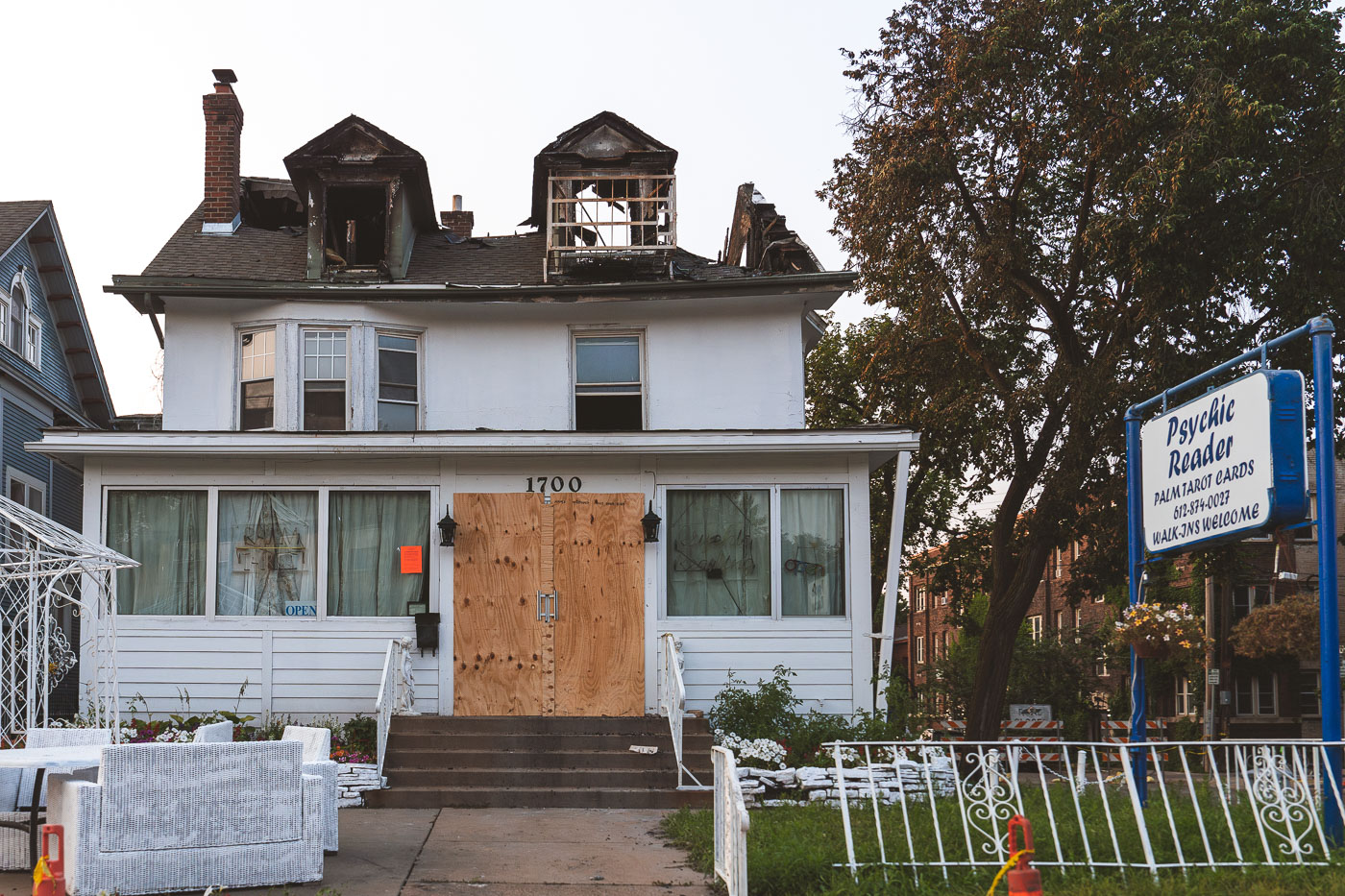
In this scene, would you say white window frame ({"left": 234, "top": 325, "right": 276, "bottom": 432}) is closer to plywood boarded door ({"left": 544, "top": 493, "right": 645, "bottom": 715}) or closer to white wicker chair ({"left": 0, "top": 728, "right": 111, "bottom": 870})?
plywood boarded door ({"left": 544, "top": 493, "right": 645, "bottom": 715})

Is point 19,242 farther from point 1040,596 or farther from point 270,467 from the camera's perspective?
point 1040,596

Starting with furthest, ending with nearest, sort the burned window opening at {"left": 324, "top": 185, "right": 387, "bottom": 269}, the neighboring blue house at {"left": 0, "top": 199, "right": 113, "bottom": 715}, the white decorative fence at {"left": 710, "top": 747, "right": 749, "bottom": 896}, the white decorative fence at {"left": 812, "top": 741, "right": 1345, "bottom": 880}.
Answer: the neighboring blue house at {"left": 0, "top": 199, "right": 113, "bottom": 715} → the burned window opening at {"left": 324, "top": 185, "right": 387, "bottom": 269} → the white decorative fence at {"left": 812, "top": 741, "right": 1345, "bottom": 880} → the white decorative fence at {"left": 710, "top": 747, "right": 749, "bottom": 896}

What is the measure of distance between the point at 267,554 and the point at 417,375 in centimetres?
314

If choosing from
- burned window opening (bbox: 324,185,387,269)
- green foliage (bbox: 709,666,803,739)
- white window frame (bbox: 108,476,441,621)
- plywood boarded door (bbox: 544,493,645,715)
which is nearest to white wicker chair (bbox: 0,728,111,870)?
white window frame (bbox: 108,476,441,621)

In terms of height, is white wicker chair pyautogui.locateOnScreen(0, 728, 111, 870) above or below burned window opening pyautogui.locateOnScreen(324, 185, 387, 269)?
below

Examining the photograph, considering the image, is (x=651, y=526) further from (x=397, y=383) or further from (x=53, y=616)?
(x=53, y=616)

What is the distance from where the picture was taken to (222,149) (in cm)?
1909

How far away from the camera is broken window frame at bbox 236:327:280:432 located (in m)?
16.5

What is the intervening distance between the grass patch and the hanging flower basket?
44.9 inches

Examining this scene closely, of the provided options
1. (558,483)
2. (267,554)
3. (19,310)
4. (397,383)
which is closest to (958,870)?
(558,483)

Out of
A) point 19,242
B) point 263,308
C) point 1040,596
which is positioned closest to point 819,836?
point 263,308

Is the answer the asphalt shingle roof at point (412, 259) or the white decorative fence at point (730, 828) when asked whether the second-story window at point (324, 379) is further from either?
the white decorative fence at point (730, 828)

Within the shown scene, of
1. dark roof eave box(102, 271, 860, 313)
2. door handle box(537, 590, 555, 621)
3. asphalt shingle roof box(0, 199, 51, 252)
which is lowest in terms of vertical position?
door handle box(537, 590, 555, 621)

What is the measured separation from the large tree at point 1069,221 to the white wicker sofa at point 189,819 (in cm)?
1398
